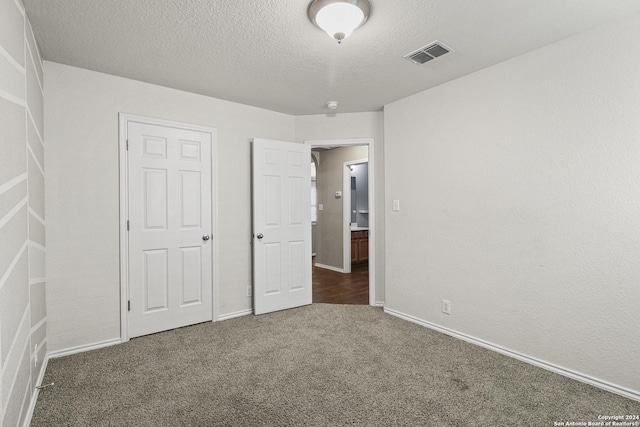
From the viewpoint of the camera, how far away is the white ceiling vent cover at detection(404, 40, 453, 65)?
2.31 m

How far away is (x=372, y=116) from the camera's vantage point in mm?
3850

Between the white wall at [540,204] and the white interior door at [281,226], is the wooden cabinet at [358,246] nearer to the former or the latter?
the white interior door at [281,226]

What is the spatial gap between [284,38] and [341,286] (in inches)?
142

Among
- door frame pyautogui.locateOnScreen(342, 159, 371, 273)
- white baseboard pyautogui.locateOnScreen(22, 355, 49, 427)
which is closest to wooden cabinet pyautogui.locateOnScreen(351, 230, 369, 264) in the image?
door frame pyautogui.locateOnScreen(342, 159, 371, 273)

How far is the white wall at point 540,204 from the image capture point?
2.00 meters

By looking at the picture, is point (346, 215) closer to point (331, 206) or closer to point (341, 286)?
point (331, 206)

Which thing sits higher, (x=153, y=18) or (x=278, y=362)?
(x=153, y=18)

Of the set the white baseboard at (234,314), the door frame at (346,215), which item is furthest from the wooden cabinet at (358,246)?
the white baseboard at (234,314)

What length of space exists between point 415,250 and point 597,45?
2.13 metres

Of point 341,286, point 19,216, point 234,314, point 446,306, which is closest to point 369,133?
point 446,306

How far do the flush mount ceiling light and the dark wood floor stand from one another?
123 inches

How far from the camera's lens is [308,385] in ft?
6.84

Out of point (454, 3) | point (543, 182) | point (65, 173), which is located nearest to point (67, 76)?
point (65, 173)

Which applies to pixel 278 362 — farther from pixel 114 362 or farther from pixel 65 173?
pixel 65 173
